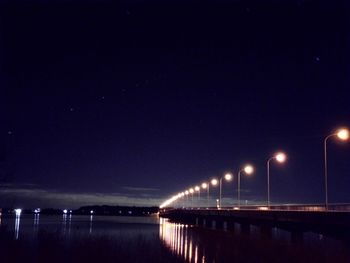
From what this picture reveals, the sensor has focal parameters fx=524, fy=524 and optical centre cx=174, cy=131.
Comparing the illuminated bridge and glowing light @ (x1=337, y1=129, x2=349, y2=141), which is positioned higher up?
glowing light @ (x1=337, y1=129, x2=349, y2=141)

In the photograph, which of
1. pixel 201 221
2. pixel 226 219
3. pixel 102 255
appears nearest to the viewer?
pixel 102 255

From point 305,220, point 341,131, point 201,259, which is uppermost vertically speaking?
point 341,131

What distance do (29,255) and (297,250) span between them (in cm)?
1989

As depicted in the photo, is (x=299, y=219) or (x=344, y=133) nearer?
(x=344, y=133)

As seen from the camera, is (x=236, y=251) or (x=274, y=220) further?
(x=274, y=220)

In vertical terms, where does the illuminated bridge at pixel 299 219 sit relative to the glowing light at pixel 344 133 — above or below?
below

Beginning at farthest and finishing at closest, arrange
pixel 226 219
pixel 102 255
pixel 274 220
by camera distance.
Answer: pixel 226 219
pixel 274 220
pixel 102 255

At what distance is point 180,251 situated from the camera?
164ft

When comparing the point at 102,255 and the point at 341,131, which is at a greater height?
the point at 341,131

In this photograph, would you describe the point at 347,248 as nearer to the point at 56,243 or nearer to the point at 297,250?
the point at 297,250

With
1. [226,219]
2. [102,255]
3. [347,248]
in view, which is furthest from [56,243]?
[226,219]

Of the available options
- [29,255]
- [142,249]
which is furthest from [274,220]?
[29,255]

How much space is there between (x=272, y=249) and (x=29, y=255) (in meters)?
20.1

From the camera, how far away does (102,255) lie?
3634 centimetres
